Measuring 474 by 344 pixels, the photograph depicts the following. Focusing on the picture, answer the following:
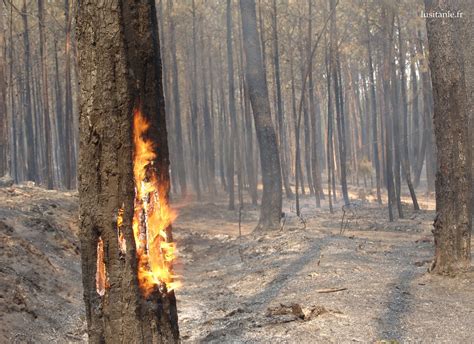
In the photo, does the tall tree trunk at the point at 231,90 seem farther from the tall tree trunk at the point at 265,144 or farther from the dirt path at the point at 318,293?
the dirt path at the point at 318,293

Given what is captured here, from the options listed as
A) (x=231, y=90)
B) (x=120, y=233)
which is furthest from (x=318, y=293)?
(x=231, y=90)

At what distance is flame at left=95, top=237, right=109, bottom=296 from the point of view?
325cm

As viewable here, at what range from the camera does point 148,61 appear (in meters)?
3.36

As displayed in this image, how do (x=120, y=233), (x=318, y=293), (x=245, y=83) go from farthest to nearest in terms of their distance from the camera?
1. (x=245, y=83)
2. (x=318, y=293)
3. (x=120, y=233)

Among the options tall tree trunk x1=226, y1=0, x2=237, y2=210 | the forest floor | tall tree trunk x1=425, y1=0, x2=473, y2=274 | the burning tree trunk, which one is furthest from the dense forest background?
the burning tree trunk

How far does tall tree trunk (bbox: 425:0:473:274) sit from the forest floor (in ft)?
1.19

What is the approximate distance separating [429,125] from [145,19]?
26936 mm

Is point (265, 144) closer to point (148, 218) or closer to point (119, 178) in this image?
point (148, 218)

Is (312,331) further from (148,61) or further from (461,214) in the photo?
(148,61)

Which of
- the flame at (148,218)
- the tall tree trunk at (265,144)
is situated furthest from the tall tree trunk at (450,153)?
the tall tree trunk at (265,144)

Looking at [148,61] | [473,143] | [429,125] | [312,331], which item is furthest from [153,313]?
[429,125]

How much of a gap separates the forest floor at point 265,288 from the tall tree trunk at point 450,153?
0.36 metres

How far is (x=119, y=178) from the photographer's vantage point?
325 cm

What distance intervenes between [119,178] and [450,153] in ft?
18.1
